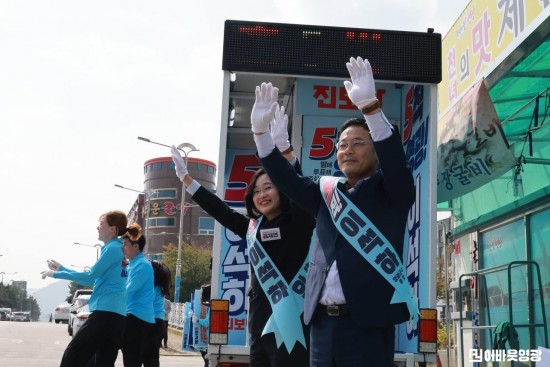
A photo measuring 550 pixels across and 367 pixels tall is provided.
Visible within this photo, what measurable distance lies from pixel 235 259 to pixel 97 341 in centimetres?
193

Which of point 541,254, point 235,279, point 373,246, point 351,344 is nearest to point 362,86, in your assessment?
point 373,246

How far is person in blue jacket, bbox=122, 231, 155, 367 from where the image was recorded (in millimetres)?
6980

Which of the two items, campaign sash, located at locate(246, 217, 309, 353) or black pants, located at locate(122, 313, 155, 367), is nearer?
campaign sash, located at locate(246, 217, 309, 353)

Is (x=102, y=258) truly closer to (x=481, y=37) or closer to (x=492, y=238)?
(x=481, y=37)

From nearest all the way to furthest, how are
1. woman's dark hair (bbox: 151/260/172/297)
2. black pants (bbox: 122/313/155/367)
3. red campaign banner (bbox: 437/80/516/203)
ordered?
black pants (bbox: 122/313/155/367) < red campaign banner (bbox: 437/80/516/203) < woman's dark hair (bbox: 151/260/172/297)

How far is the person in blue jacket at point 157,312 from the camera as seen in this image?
7.85 m

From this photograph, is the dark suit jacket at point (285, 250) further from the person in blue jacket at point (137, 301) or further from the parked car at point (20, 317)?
the parked car at point (20, 317)

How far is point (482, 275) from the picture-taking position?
26.5 ft

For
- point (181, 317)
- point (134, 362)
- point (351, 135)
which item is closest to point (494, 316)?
point (134, 362)

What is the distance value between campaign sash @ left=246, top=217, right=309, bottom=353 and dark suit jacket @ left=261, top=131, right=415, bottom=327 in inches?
28.3

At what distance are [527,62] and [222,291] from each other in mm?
3969

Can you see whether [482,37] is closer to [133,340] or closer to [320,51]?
[320,51]

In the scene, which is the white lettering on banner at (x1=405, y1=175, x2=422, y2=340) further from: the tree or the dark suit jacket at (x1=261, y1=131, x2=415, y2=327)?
the tree

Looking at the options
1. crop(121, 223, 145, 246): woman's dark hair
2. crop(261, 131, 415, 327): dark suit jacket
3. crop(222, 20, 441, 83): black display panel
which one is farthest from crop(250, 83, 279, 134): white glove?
crop(121, 223, 145, 246): woman's dark hair
